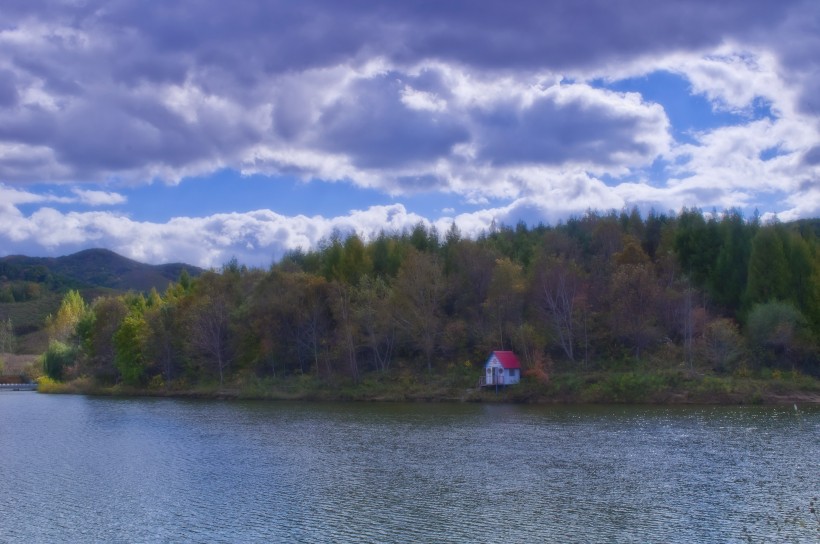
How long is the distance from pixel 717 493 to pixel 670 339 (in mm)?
51645

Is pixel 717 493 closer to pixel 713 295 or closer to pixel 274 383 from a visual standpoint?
pixel 713 295

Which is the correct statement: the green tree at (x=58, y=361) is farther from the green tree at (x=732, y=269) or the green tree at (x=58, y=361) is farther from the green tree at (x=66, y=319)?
the green tree at (x=732, y=269)

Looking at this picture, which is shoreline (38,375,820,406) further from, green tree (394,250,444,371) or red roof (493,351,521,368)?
green tree (394,250,444,371)

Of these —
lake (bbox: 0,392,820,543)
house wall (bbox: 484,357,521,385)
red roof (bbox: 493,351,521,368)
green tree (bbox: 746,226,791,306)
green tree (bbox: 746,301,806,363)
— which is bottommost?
lake (bbox: 0,392,820,543)

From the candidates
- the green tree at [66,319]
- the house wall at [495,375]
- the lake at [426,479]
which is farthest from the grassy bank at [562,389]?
A: the green tree at [66,319]

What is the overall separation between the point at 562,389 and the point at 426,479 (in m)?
40.7

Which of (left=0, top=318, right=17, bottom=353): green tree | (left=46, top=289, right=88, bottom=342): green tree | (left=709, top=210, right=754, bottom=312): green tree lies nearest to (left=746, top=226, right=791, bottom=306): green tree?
(left=709, top=210, right=754, bottom=312): green tree

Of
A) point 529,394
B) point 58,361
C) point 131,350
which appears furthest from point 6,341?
point 529,394

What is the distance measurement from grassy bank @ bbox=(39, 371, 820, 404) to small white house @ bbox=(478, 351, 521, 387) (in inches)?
37.8

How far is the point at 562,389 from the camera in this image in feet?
238

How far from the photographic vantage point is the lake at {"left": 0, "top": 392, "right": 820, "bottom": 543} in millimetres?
25625

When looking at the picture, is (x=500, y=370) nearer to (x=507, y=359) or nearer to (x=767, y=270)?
(x=507, y=359)

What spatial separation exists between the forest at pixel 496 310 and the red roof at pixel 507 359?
1495 mm

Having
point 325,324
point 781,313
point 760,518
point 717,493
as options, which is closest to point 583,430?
point 717,493
